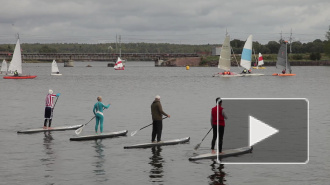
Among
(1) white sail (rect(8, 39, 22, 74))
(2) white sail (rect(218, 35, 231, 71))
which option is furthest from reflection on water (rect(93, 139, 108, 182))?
(2) white sail (rect(218, 35, 231, 71))

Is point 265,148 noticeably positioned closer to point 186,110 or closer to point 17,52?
point 186,110

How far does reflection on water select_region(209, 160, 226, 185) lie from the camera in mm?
29047

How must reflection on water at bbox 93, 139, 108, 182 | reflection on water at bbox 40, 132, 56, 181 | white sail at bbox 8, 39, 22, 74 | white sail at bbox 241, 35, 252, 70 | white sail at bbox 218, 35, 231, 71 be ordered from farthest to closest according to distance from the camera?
white sail at bbox 241, 35, 252, 70 → white sail at bbox 218, 35, 231, 71 → white sail at bbox 8, 39, 22, 74 → reflection on water at bbox 40, 132, 56, 181 → reflection on water at bbox 93, 139, 108, 182

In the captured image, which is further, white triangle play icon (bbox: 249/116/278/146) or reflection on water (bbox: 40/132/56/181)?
reflection on water (bbox: 40/132/56/181)

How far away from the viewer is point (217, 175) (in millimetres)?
30469

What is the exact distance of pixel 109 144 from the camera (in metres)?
40.2

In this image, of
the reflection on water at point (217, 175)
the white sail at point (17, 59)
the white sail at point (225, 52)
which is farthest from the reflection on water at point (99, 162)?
the white sail at point (225, 52)

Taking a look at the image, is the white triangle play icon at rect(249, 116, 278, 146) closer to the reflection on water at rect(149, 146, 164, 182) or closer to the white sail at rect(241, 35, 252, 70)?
the reflection on water at rect(149, 146, 164, 182)

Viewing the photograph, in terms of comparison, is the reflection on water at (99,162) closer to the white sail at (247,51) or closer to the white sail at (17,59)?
the white sail at (17,59)

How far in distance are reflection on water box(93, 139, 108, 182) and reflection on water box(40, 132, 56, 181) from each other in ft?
7.93

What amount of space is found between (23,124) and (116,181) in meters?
27.2

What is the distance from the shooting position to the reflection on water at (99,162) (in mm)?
29984
